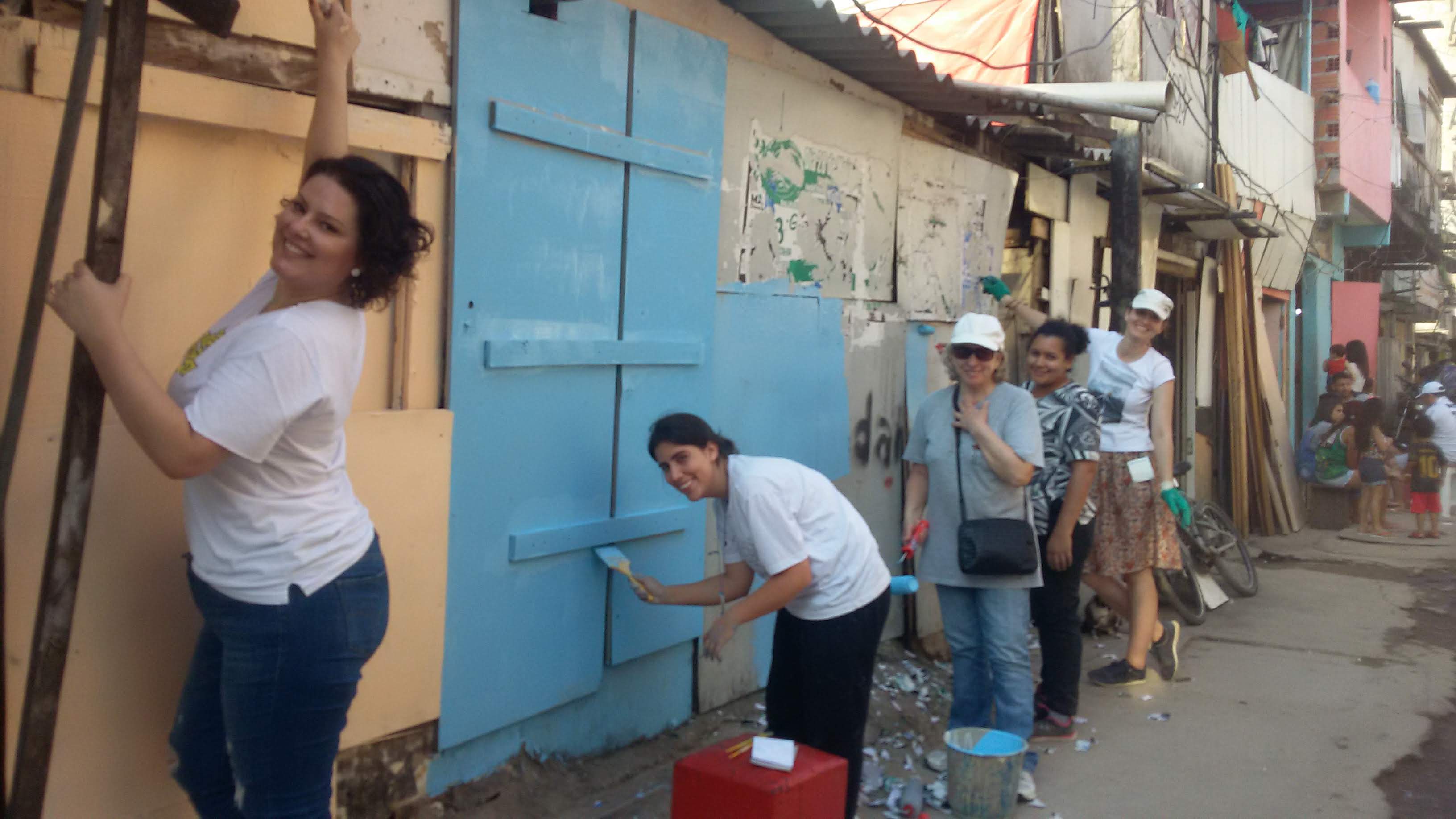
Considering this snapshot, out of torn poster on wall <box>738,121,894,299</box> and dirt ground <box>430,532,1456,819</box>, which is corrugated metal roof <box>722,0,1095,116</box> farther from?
dirt ground <box>430,532,1456,819</box>

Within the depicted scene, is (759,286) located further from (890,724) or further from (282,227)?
(282,227)

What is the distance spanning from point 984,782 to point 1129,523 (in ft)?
6.99

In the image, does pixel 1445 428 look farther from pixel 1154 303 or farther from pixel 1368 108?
pixel 1154 303

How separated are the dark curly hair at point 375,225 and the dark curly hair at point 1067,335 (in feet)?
10.4

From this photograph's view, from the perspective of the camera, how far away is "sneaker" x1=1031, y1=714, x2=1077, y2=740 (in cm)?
482

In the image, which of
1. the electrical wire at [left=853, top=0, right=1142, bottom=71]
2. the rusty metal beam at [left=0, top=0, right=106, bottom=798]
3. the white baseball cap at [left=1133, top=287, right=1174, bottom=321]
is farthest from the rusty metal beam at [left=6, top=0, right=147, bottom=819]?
the electrical wire at [left=853, top=0, right=1142, bottom=71]

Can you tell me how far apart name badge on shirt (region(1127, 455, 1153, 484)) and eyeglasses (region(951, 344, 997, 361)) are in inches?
66.6

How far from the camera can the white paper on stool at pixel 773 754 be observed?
2.93 meters

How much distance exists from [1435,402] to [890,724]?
10054mm

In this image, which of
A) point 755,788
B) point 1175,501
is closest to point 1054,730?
point 1175,501

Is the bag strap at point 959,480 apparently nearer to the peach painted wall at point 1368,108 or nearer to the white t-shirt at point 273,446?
the white t-shirt at point 273,446

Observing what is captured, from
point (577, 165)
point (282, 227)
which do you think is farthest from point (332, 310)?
point (577, 165)

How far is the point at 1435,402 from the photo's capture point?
11984mm

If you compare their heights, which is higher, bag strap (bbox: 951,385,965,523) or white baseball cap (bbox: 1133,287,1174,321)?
white baseball cap (bbox: 1133,287,1174,321)
